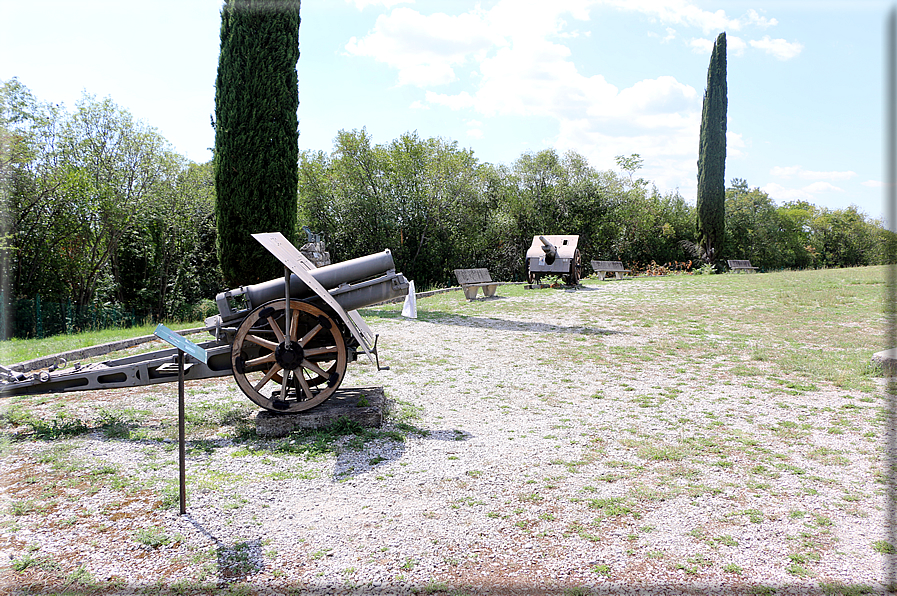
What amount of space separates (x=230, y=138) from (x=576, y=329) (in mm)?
8142

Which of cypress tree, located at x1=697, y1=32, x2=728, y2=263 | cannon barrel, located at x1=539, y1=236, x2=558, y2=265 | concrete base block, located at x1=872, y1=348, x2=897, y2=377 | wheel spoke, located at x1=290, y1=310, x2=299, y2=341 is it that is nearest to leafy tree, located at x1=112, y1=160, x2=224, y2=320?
cannon barrel, located at x1=539, y1=236, x2=558, y2=265

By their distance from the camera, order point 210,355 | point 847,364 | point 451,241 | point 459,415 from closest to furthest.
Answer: point 210,355
point 459,415
point 847,364
point 451,241

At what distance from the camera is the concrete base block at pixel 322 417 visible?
180 inches

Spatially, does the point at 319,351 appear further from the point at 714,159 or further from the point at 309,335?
the point at 714,159

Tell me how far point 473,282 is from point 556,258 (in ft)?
12.6

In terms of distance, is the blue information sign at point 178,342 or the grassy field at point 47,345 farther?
the grassy field at point 47,345

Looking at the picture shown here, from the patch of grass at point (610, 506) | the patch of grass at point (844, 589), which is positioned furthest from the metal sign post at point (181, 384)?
the patch of grass at point (844, 589)

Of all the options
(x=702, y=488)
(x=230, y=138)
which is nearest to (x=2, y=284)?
(x=230, y=138)

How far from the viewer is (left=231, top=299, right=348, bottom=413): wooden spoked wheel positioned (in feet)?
15.0

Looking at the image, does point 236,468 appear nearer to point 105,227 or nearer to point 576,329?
point 576,329

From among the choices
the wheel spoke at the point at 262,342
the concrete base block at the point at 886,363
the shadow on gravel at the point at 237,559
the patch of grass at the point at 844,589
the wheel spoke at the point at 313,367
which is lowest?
the patch of grass at the point at 844,589

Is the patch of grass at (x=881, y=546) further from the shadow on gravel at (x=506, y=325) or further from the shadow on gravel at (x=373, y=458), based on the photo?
the shadow on gravel at (x=506, y=325)

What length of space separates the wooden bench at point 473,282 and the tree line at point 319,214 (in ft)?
16.5

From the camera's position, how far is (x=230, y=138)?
11.3m
